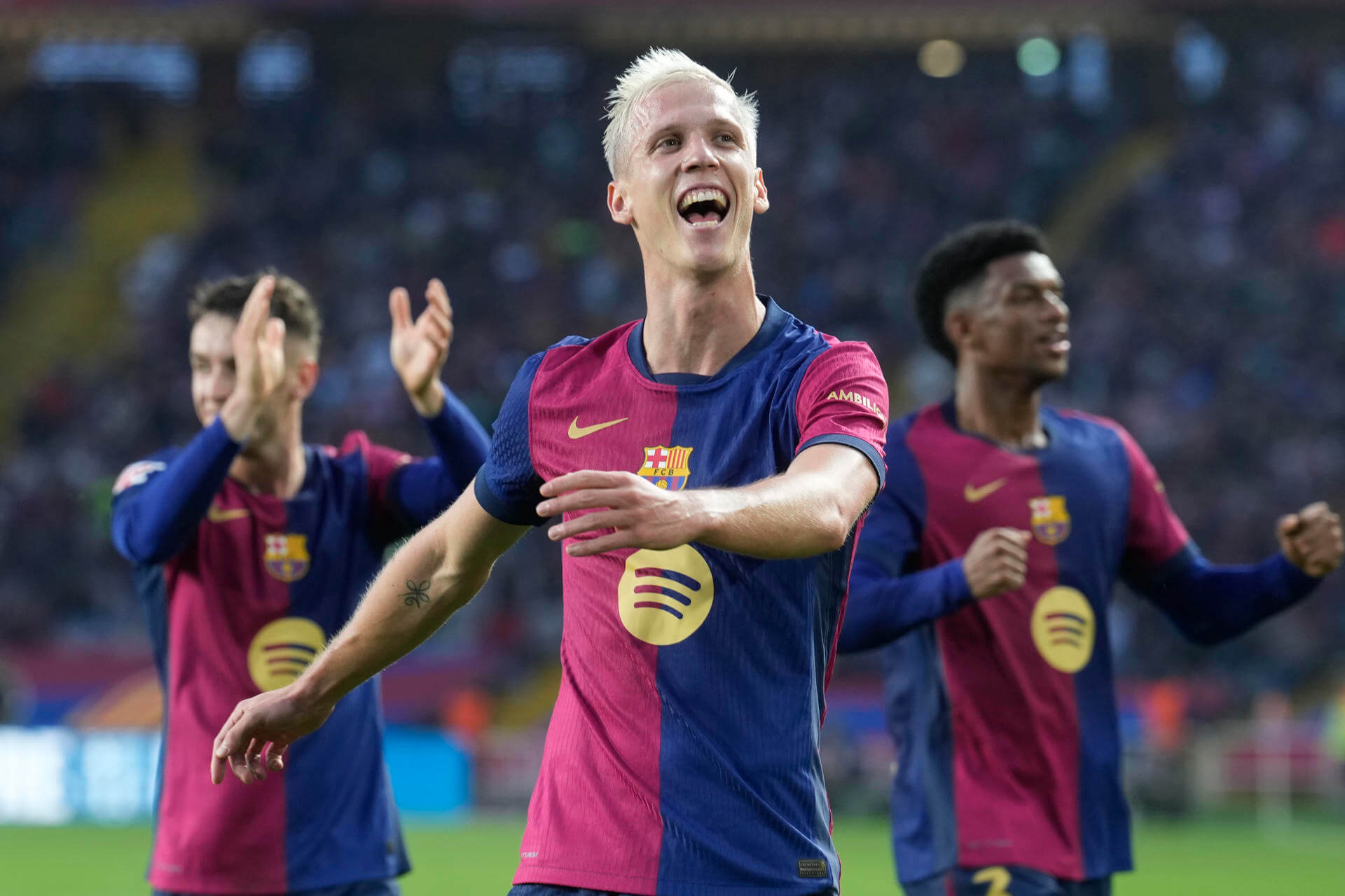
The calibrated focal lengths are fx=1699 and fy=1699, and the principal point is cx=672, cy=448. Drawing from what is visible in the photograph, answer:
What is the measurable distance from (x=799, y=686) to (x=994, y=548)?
58.9 inches

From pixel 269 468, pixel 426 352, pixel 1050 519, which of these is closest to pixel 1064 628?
pixel 1050 519

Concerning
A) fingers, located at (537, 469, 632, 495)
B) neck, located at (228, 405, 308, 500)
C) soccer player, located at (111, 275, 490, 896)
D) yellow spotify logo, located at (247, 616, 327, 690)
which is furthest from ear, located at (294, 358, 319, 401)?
fingers, located at (537, 469, 632, 495)

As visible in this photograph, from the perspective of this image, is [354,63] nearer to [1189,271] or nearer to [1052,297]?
[1189,271]

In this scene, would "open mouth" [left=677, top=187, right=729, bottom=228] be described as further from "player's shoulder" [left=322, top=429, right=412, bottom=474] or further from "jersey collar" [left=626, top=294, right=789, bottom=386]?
"player's shoulder" [left=322, top=429, right=412, bottom=474]

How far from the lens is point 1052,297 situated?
5.22 m

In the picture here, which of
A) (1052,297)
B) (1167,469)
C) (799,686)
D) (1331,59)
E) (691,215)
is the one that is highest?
(1331,59)

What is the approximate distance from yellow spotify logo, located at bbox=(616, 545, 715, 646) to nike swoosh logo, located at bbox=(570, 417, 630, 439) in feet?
0.86

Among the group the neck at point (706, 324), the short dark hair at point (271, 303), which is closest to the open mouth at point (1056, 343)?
the neck at point (706, 324)

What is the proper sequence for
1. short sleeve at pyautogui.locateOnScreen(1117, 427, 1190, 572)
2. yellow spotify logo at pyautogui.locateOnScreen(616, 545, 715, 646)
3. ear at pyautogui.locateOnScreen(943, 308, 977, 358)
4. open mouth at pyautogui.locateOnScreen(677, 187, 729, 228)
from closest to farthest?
yellow spotify logo at pyautogui.locateOnScreen(616, 545, 715, 646)
open mouth at pyautogui.locateOnScreen(677, 187, 729, 228)
short sleeve at pyautogui.locateOnScreen(1117, 427, 1190, 572)
ear at pyautogui.locateOnScreen(943, 308, 977, 358)

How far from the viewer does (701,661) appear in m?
3.04

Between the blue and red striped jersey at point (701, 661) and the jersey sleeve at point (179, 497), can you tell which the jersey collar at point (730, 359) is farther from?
the jersey sleeve at point (179, 497)

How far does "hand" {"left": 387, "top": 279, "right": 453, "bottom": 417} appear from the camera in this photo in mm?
5133

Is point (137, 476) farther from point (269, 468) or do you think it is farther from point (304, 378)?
point (304, 378)

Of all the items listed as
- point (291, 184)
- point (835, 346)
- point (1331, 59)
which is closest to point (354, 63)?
point (291, 184)
